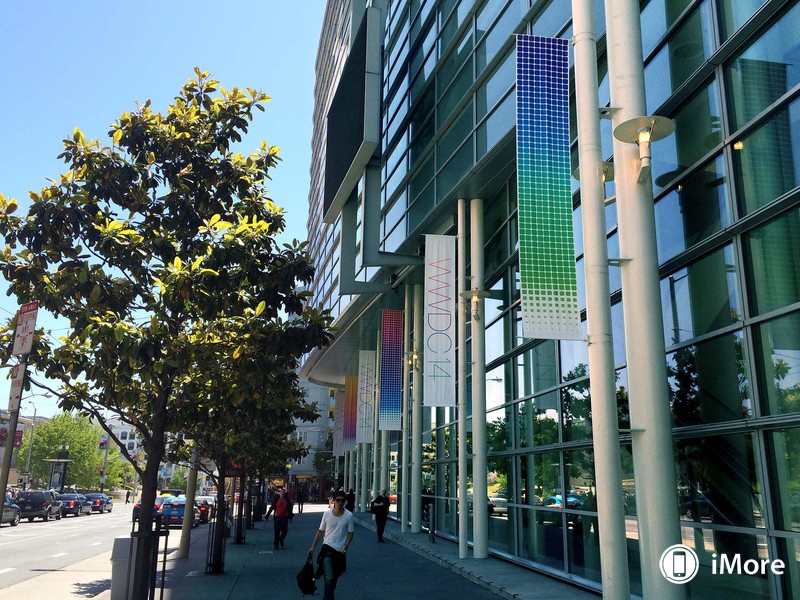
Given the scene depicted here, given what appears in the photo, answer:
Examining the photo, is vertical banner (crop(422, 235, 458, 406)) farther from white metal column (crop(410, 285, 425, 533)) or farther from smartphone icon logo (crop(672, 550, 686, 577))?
smartphone icon logo (crop(672, 550, 686, 577))

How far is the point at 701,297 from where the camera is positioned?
29.8 ft

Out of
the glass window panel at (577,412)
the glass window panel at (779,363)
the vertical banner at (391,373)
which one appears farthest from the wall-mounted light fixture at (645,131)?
the vertical banner at (391,373)

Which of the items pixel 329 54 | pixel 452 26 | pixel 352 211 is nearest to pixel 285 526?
pixel 352 211

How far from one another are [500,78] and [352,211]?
1084 centimetres

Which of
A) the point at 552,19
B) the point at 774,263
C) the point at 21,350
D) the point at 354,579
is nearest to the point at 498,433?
the point at 354,579

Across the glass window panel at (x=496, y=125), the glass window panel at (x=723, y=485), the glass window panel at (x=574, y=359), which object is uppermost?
→ the glass window panel at (x=496, y=125)

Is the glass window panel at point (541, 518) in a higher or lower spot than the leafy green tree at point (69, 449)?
lower

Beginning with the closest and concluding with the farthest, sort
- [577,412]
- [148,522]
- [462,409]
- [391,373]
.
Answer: [148,522], [577,412], [462,409], [391,373]

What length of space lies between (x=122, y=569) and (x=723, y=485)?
8192 mm

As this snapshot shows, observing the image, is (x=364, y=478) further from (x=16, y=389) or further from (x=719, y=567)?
(x=16, y=389)

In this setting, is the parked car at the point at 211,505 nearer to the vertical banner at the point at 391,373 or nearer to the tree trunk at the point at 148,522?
the tree trunk at the point at 148,522

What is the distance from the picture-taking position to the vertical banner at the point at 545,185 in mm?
9297

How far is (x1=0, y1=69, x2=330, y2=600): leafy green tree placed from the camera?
9789 mm

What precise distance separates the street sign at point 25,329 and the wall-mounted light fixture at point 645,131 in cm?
695
